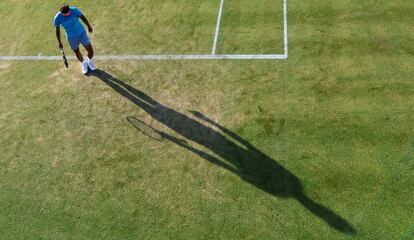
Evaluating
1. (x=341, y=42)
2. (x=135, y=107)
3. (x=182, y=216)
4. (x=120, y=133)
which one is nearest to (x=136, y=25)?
(x=135, y=107)

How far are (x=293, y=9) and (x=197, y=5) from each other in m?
2.95

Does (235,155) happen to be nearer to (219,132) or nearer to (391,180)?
(219,132)

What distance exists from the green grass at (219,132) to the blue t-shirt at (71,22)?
4.50 feet

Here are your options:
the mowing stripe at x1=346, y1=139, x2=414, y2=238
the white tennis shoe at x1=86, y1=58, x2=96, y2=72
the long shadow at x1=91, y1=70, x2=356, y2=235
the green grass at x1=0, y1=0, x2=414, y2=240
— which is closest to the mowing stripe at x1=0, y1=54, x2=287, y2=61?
the green grass at x1=0, y1=0, x2=414, y2=240

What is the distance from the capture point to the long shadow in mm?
8281

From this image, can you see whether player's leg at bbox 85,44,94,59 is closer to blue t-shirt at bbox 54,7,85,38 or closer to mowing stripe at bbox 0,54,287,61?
blue t-shirt at bbox 54,7,85,38

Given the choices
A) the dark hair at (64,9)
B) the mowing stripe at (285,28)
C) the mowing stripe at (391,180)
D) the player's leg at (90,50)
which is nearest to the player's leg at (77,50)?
the player's leg at (90,50)

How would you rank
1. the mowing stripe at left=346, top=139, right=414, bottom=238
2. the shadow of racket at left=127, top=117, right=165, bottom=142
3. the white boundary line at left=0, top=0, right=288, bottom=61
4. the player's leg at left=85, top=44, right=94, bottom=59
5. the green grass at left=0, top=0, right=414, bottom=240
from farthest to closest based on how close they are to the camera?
the white boundary line at left=0, top=0, right=288, bottom=61
the player's leg at left=85, top=44, right=94, bottom=59
the shadow of racket at left=127, top=117, right=165, bottom=142
the green grass at left=0, top=0, right=414, bottom=240
the mowing stripe at left=346, top=139, right=414, bottom=238

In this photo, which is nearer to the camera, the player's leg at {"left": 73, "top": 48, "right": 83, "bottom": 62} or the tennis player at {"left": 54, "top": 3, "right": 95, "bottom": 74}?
the tennis player at {"left": 54, "top": 3, "right": 95, "bottom": 74}

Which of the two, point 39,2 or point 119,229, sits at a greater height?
point 39,2

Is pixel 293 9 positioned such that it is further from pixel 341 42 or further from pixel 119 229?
pixel 119 229

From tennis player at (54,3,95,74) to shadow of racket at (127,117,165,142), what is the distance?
7.60 feet

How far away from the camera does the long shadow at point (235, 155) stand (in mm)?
8281

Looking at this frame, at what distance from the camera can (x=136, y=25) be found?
42.5ft
